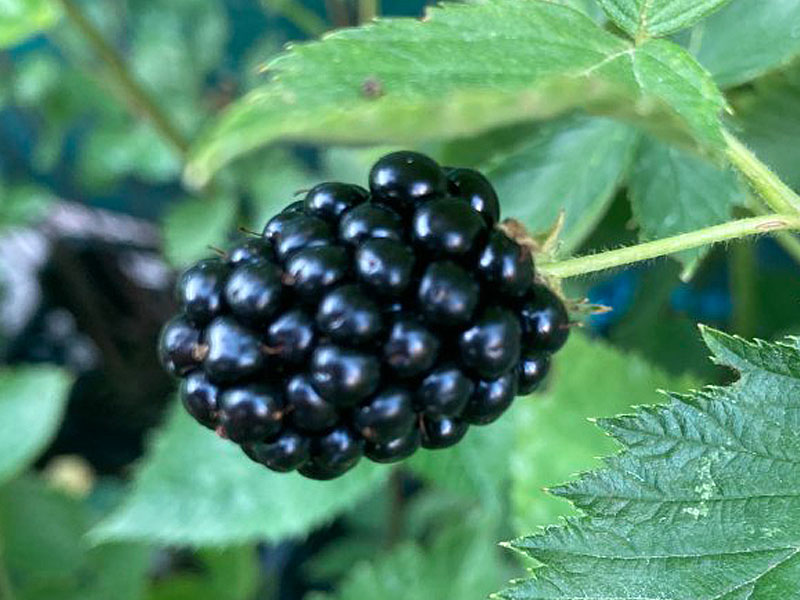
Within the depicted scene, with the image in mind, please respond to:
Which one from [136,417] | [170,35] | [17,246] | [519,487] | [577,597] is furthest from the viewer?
[17,246]

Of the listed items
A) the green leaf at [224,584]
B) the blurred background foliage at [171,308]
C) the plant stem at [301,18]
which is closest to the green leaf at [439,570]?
the blurred background foliage at [171,308]

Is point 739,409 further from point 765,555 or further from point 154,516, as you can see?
point 154,516

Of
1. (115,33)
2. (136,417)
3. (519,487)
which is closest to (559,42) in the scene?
(519,487)

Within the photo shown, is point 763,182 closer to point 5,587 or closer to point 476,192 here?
point 476,192

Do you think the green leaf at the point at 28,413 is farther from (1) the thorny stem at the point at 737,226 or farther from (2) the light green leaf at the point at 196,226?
(1) the thorny stem at the point at 737,226

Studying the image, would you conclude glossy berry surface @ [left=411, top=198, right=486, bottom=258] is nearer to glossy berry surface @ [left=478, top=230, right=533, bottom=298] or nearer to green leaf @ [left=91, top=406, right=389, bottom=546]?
glossy berry surface @ [left=478, top=230, right=533, bottom=298]

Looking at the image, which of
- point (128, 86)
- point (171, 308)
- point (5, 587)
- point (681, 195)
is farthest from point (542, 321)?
point (171, 308)

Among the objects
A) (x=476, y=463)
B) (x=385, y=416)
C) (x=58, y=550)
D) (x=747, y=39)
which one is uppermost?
(x=747, y=39)
